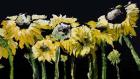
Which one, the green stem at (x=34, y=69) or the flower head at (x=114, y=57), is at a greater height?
the flower head at (x=114, y=57)

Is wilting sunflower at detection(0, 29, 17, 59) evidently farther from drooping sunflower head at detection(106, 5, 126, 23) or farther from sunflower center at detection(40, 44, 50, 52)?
drooping sunflower head at detection(106, 5, 126, 23)

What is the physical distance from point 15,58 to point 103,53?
1.01 ft

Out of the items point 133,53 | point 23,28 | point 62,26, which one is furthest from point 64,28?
point 133,53

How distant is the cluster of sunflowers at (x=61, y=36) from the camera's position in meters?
1.46

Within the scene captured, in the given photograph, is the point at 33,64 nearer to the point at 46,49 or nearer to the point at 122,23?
the point at 46,49

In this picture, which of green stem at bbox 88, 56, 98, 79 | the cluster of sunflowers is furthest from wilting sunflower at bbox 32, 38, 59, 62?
green stem at bbox 88, 56, 98, 79

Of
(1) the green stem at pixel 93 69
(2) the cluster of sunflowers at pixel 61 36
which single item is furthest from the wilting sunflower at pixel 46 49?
(1) the green stem at pixel 93 69

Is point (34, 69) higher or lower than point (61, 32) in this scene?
lower

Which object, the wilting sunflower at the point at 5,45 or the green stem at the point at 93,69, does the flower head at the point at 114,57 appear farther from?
the wilting sunflower at the point at 5,45

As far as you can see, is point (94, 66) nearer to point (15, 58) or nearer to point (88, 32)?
point (88, 32)

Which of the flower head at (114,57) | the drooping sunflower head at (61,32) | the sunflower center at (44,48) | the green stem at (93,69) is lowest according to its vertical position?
the green stem at (93,69)

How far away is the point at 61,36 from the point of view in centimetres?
147

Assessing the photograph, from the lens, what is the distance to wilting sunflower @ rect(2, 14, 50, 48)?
1445 millimetres

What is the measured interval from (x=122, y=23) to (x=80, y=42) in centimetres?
16
